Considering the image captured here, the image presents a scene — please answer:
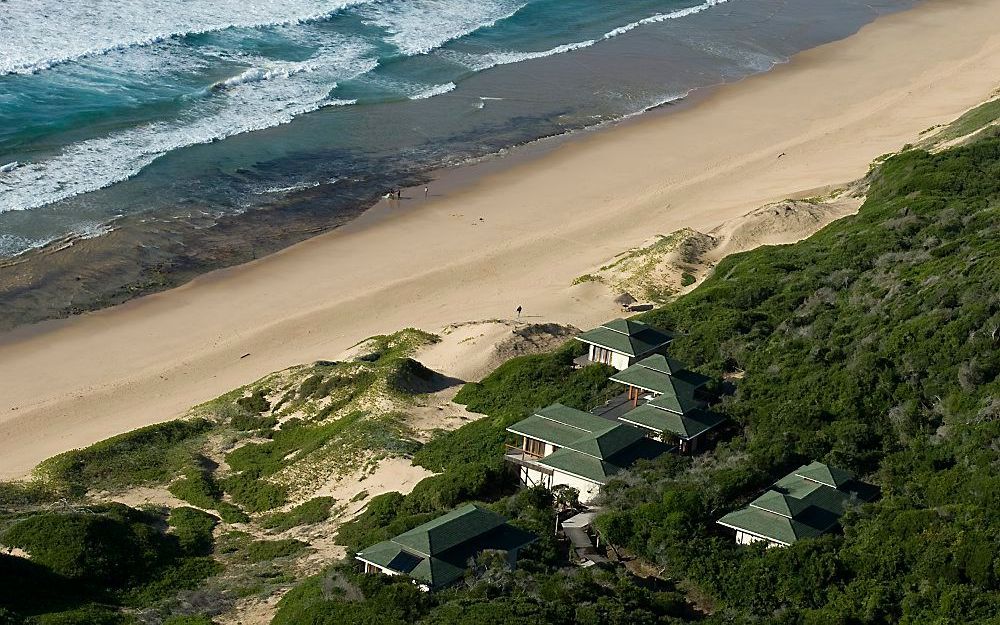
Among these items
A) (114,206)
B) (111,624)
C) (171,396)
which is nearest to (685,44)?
(114,206)

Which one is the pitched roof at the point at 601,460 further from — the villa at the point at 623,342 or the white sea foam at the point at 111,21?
the white sea foam at the point at 111,21

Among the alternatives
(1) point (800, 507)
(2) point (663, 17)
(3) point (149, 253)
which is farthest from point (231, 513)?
(2) point (663, 17)

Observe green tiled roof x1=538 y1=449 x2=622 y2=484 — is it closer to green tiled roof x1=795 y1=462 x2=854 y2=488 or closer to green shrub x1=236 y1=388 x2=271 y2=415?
green tiled roof x1=795 y1=462 x2=854 y2=488

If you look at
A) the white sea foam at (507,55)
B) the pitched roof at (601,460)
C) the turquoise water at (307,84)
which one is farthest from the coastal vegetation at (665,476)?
the white sea foam at (507,55)

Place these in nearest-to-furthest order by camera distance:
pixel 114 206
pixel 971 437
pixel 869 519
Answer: pixel 869 519, pixel 971 437, pixel 114 206

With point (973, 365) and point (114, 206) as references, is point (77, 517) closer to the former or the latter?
point (973, 365)

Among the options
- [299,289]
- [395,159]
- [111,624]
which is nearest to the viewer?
[111,624]

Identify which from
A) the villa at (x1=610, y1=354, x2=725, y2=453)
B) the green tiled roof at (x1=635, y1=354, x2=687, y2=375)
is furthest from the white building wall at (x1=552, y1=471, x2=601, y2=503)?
the green tiled roof at (x1=635, y1=354, x2=687, y2=375)
